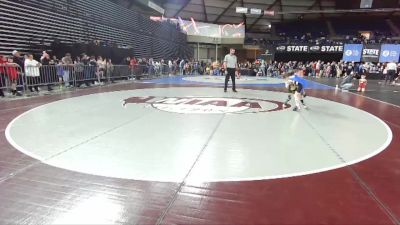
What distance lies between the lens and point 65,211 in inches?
99.9

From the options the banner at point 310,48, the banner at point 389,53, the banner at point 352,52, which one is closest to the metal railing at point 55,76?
the banner at point 310,48

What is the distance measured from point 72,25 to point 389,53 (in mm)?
25420

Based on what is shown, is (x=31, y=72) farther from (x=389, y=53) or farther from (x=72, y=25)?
(x=389, y=53)

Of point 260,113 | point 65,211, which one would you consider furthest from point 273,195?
point 260,113

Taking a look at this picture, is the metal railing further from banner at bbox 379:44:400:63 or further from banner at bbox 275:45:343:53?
banner at bbox 379:44:400:63

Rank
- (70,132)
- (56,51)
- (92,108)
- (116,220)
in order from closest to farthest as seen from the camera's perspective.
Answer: (116,220) → (70,132) → (92,108) → (56,51)

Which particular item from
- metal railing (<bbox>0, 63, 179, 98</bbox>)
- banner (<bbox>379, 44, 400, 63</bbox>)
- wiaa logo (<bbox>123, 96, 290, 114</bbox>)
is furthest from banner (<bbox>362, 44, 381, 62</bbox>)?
wiaa logo (<bbox>123, 96, 290, 114</bbox>)

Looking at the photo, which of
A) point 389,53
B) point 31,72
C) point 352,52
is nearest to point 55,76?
point 31,72

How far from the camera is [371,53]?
2734cm

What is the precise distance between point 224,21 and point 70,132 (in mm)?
40581

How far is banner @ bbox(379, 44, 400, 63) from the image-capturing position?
1044 inches

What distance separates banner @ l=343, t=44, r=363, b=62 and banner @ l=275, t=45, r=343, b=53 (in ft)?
2.19

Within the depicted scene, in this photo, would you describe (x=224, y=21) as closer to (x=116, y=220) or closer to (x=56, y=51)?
(x=56, y=51)

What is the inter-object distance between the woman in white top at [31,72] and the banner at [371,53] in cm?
2663
